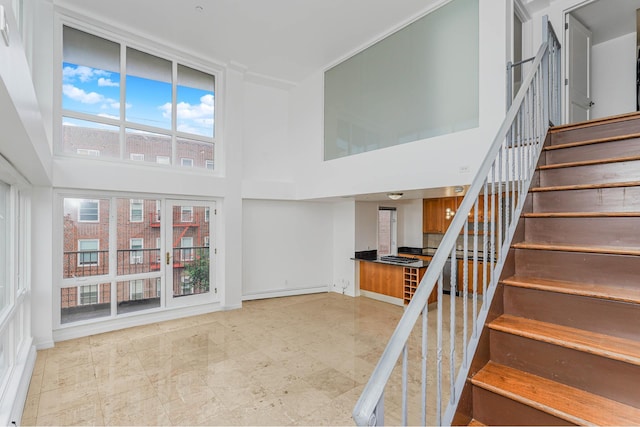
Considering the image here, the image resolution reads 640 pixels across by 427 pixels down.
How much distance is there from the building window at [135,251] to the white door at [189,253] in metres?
0.37

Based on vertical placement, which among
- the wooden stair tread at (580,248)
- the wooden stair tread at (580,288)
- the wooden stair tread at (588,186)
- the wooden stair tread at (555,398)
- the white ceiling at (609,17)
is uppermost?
the white ceiling at (609,17)

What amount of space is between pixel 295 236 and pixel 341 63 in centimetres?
359

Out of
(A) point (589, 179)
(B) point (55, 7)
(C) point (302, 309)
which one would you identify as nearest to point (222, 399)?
(C) point (302, 309)

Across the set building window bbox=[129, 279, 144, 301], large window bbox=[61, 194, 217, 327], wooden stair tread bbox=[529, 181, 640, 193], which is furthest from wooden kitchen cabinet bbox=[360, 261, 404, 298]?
building window bbox=[129, 279, 144, 301]

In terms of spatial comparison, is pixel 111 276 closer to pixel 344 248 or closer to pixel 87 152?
pixel 87 152

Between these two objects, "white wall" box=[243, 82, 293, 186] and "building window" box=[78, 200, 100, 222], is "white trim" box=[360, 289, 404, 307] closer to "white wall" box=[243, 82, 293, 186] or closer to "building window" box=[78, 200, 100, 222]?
"white wall" box=[243, 82, 293, 186]

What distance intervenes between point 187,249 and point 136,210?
1030mm

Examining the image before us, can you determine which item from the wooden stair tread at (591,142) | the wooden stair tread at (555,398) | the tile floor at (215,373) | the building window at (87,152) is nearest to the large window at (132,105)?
the building window at (87,152)

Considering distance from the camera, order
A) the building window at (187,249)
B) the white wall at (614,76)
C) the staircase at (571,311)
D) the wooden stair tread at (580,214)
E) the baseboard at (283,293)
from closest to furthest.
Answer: the staircase at (571,311)
the wooden stair tread at (580,214)
the white wall at (614,76)
the building window at (187,249)
the baseboard at (283,293)

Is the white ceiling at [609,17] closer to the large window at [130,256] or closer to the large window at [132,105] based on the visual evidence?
the large window at [132,105]

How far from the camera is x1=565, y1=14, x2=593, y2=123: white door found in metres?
4.20

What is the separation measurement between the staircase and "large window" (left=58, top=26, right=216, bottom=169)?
518cm

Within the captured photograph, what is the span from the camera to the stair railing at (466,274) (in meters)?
1.18

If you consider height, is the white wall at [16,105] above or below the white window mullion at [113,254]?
above
